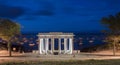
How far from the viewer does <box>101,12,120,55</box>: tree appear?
2138 inches

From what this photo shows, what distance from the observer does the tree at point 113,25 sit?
178 feet

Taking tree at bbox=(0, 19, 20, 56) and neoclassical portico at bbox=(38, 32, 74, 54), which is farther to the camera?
neoclassical portico at bbox=(38, 32, 74, 54)

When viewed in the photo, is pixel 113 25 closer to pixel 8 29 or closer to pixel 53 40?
pixel 53 40

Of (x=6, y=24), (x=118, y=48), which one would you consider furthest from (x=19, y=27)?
(x=118, y=48)

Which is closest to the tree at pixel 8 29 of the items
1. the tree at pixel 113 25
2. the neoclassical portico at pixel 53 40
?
the neoclassical portico at pixel 53 40

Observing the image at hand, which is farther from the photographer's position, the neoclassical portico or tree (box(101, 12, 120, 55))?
the neoclassical portico

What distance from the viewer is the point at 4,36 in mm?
53719

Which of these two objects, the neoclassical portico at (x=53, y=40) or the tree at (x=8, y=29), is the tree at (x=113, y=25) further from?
the tree at (x=8, y=29)

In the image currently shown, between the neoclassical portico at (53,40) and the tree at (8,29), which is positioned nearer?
the tree at (8,29)

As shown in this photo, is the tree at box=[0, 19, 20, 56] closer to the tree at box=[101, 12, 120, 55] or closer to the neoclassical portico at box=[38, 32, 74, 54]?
the neoclassical portico at box=[38, 32, 74, 54]

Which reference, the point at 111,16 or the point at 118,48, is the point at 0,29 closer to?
the point at 111,16

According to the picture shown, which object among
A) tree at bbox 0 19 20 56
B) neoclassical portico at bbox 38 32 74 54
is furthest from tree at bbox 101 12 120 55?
tree at bbox 0 19 20 56

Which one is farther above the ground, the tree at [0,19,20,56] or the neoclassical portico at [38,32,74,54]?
the tree at [0,19,20,56]

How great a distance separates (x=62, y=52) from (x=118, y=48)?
10926 millimetres
